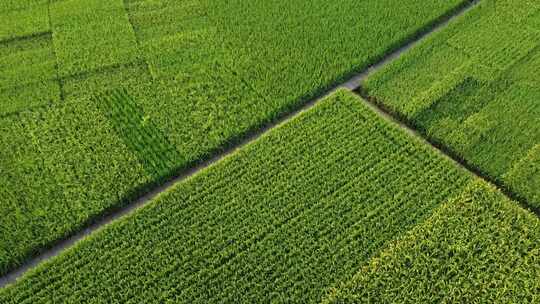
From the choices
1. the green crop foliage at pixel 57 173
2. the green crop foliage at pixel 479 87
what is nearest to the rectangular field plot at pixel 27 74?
the green crop foliage at pixel 57 173

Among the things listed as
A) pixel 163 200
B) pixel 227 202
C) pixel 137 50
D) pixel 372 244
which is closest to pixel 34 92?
pixel 137 50

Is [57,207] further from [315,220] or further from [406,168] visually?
[406,168]

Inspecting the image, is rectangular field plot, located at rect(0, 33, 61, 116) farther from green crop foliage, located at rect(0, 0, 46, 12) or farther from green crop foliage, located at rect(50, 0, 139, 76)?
green crop foliage, located at rect(0, 0, 46, 12)

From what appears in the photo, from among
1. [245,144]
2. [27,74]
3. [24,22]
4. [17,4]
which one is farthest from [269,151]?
[17,4]

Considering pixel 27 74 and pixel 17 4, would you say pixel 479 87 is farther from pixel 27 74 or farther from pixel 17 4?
pixel 17 4

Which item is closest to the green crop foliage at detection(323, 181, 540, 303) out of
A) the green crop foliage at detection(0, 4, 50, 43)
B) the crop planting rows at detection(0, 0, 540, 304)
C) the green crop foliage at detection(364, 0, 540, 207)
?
the crop planting rows at detection(0, 0, 540, 304)

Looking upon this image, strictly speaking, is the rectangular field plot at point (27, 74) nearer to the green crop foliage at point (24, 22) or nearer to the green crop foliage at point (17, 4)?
the green crop foliage at point (24, 22)

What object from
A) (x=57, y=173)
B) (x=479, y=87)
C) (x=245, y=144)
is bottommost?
(x=57, y=173)
